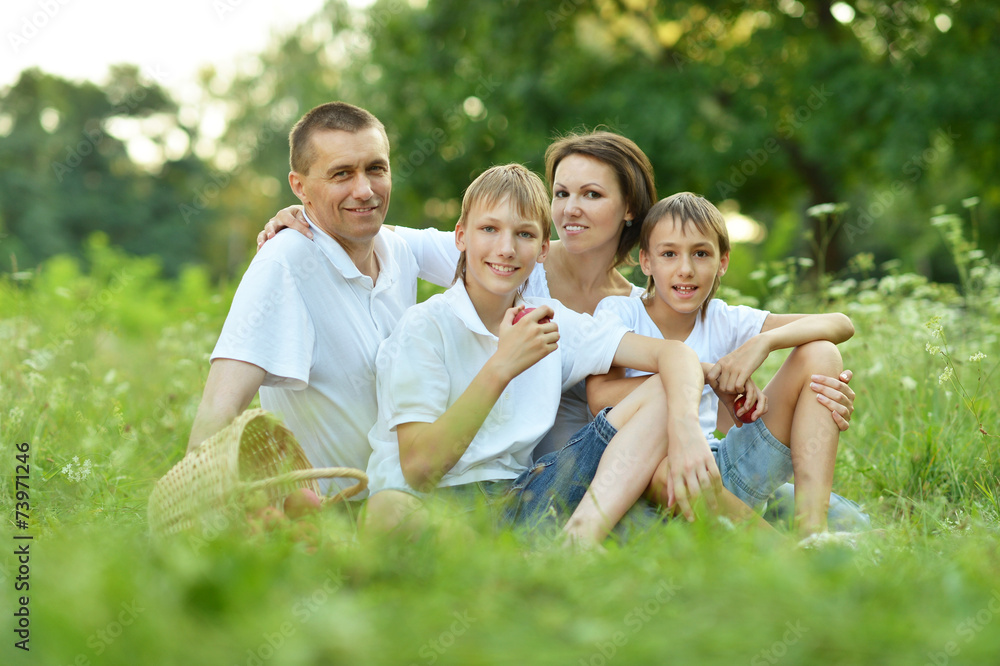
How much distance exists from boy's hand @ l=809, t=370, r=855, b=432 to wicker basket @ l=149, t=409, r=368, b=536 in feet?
4.92

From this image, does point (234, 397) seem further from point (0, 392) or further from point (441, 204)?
point (441, 204)

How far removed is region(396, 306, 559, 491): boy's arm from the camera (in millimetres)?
2361

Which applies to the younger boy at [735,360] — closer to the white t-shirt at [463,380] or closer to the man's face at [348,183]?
the white t-shirt at [463,380]

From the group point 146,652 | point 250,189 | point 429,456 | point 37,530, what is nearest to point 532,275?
point 429,456

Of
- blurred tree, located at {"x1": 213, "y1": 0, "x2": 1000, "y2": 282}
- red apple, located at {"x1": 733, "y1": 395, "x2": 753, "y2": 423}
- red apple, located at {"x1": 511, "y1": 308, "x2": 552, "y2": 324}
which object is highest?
blurred tree, located at {"x1": 213, "y1": 0, "x2": 1000, "y2": 282}

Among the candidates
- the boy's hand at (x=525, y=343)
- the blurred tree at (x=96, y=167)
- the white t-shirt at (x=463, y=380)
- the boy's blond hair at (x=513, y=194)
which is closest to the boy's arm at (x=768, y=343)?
the white t-shirt at (x=463, y=380)

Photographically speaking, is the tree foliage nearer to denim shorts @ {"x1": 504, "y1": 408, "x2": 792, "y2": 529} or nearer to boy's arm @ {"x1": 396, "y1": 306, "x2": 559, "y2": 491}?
denim shorts @ {"x1": 504, "y1": 408, "x2": 792, "y2": 529}

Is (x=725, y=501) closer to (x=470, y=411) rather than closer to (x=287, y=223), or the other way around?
(x=470, y=411)

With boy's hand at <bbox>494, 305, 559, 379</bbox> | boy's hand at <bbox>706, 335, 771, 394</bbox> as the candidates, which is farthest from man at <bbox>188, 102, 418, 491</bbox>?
boy's hand at <bbox>706, 335, 771, 394</bbox>

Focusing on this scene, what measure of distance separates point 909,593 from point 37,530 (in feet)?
→ 7.76

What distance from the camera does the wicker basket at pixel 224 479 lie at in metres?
2.02

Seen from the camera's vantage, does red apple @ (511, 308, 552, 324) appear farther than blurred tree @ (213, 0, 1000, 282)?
No

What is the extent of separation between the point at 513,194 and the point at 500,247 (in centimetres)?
19

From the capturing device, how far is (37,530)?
7.91ft
